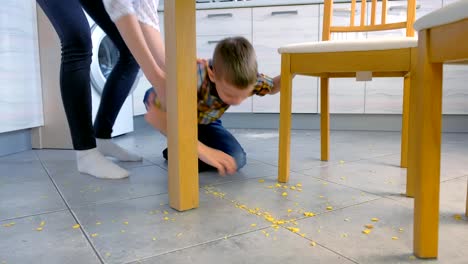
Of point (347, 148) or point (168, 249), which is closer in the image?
point (168, 249)

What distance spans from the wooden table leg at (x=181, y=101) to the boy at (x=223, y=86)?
11 centimetres

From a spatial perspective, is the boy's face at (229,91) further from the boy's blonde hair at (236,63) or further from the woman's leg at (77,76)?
the woman's leg at (77,76)

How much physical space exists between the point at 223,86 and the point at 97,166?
544 millimetres

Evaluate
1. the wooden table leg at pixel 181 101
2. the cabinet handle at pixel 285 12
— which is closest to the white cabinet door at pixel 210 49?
the cabinet handle at pixel 285 12

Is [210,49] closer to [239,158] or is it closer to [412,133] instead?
[239,158]

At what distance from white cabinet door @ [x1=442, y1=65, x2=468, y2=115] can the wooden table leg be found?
6.88 feet

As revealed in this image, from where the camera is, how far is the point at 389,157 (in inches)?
67.7

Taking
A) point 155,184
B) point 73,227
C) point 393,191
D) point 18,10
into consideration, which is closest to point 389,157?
point 393,191

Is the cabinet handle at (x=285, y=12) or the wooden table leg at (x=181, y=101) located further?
the cabinet handle at (x=285, y=12)

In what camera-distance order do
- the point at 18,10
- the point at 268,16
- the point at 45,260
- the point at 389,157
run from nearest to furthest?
the point at 45,260
the point at 389,157
the point at 18,10
the point at 268,16

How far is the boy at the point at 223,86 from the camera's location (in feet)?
3.66

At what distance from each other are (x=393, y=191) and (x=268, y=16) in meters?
1.84

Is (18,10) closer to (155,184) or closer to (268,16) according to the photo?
(155,184)

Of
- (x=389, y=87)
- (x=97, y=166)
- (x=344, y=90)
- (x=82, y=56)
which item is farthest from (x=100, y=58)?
(x=389, y=87)
